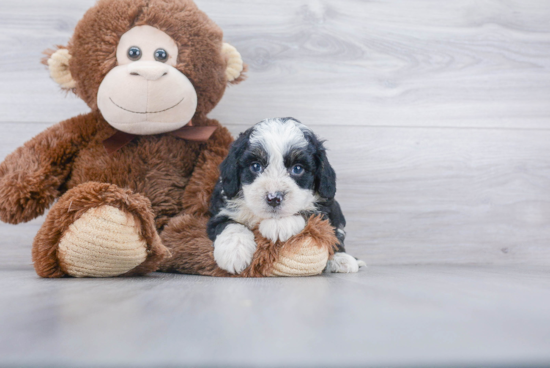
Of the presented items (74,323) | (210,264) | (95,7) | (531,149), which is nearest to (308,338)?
(74,323)

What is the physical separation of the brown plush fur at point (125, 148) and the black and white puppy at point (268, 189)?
161 millimetres

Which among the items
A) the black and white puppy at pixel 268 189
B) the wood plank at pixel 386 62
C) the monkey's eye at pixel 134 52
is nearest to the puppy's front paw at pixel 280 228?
the black and white puppy at pixel 268 189

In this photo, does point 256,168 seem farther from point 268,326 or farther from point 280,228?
point 268,326

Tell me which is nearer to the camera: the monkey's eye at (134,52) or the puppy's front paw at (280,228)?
the puppy's front paw at (280,228)

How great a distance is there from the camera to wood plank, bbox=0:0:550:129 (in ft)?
6.01

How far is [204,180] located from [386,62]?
101 centimetres

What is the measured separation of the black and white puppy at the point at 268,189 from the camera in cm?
116

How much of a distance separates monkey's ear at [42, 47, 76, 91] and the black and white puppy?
61cm

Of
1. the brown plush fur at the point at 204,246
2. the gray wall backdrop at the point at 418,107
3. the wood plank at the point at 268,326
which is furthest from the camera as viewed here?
the gray wall backdrop at the point at 418,107

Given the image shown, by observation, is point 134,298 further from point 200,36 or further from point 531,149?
point 531,149

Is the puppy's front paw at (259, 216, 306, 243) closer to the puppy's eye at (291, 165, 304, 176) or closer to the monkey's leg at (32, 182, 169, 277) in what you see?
the puppy's eye at (291, 165, 304, 176)

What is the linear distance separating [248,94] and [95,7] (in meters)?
0.68

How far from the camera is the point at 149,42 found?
1321 mm

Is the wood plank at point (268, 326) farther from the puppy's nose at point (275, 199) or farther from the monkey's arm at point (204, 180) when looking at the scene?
the monkey's arm at point (204, 180)
